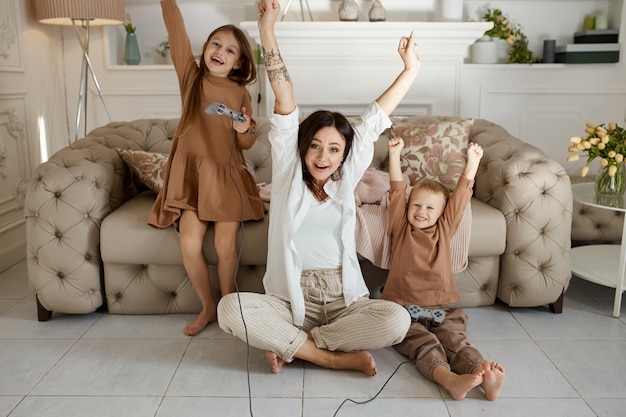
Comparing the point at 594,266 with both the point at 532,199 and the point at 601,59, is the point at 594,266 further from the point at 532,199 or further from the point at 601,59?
the point at 601,59

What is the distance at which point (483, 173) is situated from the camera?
263 centimetres

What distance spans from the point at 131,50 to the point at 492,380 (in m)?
2.89

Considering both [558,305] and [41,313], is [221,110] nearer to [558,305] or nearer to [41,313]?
[41,313]

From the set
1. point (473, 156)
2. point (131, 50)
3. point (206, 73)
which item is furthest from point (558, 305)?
point (131, 50)

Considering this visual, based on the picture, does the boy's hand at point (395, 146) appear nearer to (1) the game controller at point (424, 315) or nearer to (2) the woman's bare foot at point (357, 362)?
(1) the game controller at point (424, 315)

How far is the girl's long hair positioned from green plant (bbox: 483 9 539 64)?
1969 mm

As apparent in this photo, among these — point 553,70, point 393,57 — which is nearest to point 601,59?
point 553,70

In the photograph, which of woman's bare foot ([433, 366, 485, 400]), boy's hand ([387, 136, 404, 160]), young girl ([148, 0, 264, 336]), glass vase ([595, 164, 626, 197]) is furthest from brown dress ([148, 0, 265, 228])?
glass vase ([595, 164, 626, 197])

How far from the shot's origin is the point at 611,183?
257cm

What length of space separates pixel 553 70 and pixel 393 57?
983 mm

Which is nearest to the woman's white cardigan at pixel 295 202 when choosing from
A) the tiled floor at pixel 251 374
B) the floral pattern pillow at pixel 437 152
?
the tiled floor at pixel 251 374

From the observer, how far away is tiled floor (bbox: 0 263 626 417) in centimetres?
180

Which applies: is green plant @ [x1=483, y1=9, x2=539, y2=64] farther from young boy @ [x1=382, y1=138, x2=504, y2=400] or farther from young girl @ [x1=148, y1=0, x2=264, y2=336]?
young girl @ [x1=148, y1=0, x2=264, y2=336]

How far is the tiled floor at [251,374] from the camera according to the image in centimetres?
180
